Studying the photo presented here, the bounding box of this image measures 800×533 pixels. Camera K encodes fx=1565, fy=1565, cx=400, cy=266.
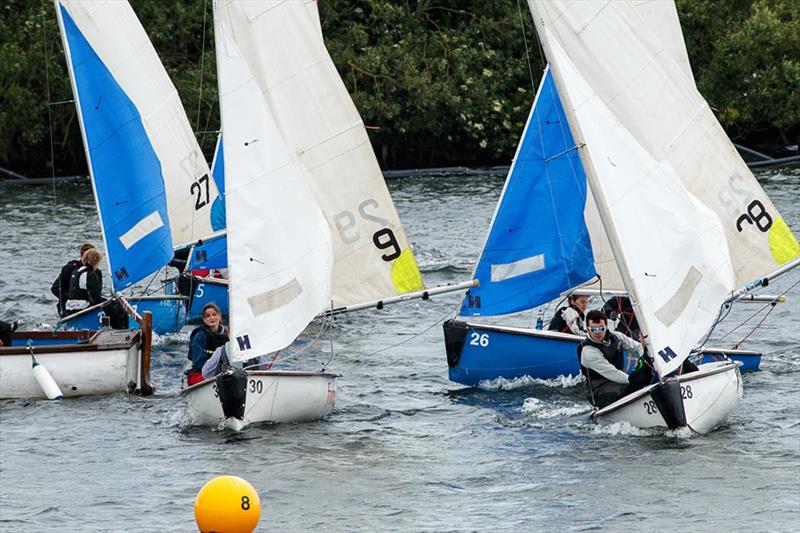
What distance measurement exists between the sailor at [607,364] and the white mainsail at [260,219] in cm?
353

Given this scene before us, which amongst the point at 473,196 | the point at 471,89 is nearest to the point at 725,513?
the point at 473,196

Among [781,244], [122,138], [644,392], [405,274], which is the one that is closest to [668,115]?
[781,244]

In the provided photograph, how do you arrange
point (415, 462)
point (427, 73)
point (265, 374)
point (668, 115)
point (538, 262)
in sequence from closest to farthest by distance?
1. point (415, 462)
2. point (265, 374)
3. point (668, 115)
4. point (538, 262)
5. point (427, 73)

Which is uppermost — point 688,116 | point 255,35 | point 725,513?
point 255,35

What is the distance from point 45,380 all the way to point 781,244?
10.1m

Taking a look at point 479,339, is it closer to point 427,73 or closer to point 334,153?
point 334,153

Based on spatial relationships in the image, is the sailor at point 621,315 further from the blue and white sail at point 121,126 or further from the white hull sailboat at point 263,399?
the blue and white sail at point 121,126

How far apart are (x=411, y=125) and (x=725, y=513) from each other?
41.2 meters

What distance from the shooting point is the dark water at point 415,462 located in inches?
631

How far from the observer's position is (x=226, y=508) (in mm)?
7898

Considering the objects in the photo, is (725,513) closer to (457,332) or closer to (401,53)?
(457,332)

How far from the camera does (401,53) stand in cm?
5588

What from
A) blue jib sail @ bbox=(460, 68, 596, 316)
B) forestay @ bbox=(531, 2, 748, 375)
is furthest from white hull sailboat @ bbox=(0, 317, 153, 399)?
forestay @ bbox=(531, 2, 748, 375)

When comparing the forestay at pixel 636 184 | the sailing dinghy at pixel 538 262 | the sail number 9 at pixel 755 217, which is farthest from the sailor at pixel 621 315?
the forestay at pixel 636 184
